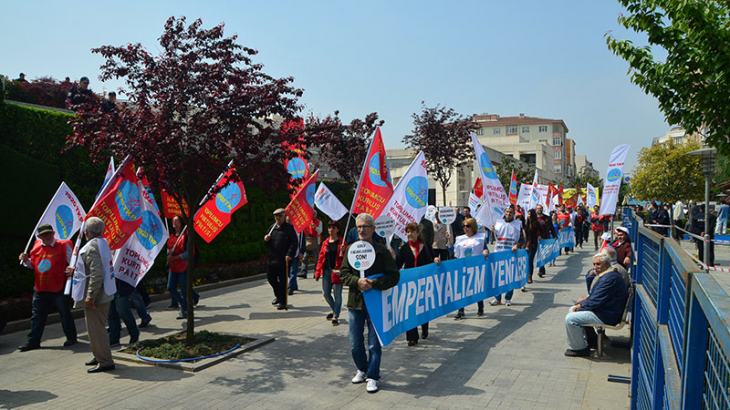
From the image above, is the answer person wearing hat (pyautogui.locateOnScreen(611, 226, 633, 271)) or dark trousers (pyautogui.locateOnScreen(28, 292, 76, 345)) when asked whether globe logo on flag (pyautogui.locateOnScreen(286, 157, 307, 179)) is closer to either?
dark trousers (pyautogui.locateOnScreen(28, 292, 76, 345))

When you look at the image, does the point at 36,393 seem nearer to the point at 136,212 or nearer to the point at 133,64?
the point at 136,212

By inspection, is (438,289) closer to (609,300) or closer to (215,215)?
(609,300)

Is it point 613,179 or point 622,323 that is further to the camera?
point 613,179

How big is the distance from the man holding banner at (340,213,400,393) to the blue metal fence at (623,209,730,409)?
2.74 metres

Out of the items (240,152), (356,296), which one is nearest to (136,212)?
(240,152)

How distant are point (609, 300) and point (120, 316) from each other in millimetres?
6831

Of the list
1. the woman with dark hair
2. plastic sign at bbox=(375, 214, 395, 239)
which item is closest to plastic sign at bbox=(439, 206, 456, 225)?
the woman with dark hair

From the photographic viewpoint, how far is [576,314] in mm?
7336

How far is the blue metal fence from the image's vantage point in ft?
5.39

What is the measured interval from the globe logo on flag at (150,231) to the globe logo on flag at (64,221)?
54.7 inches

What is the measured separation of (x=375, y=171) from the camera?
8.55 metres

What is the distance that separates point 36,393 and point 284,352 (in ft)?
9.94

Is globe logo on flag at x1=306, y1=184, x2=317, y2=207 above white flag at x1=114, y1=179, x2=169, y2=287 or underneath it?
above

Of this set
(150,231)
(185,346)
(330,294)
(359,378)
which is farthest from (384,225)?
(150,231)
